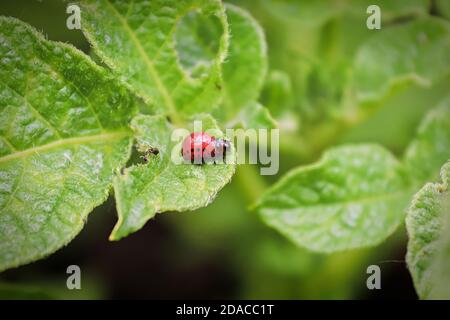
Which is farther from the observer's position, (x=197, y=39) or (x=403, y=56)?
(x=403, y=56)

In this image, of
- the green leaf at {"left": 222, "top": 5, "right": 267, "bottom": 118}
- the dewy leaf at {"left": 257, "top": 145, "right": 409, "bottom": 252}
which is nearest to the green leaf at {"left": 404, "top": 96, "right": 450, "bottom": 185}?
the dewy leaf at {"left": 257, "top": 145, "right": 409, "bottom": 252}

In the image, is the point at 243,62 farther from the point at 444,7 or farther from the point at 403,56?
the point at 444,7

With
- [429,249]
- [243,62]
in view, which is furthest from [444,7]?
[429,249]

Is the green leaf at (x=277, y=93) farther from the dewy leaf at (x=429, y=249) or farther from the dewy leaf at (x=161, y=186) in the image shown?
the dewy leaf at (x=429, y=249)

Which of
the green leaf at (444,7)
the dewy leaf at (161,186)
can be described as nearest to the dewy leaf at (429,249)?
the dewy leaf at (161,186)

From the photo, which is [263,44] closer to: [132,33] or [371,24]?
[132,33]

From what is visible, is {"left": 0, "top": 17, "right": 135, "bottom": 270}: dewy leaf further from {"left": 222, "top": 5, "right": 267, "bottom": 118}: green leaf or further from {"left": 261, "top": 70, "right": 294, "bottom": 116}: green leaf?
{"left": 261, "top": 70, "right": 294, "bottom": 116}: green leaf

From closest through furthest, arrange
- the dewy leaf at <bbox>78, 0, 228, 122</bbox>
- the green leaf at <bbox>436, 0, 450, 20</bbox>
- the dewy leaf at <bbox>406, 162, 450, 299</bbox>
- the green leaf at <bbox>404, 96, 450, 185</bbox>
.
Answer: the dewy leaf at <bbox>406, 162, 450, 299</bbox>, the dewy leaf at <bbox>78, 0, 228, 122</bbox>, the green leaf at <bbox>404, 96, 450, 185</bbox>, the green leaf at <bbox>436, 0, 450, 20</bbox>
